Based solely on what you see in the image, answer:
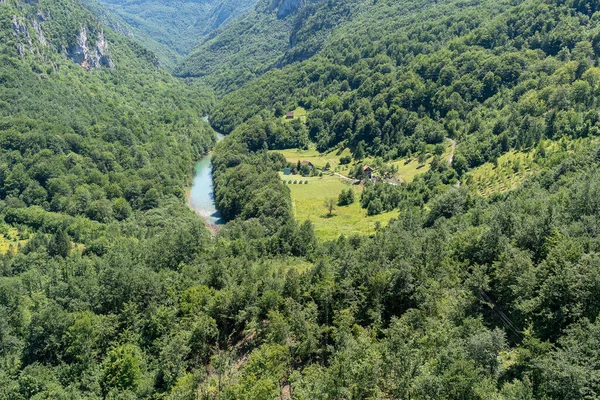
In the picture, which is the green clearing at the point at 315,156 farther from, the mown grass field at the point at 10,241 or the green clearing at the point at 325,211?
the mown grass field at the point at 10,241

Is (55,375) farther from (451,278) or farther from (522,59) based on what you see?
(522,59)

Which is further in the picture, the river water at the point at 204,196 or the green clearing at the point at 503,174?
the river water at the point at 204,196

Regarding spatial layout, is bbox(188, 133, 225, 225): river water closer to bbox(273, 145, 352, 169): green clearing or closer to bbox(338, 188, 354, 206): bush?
bbox(273, 145, 352, 169): green clearing

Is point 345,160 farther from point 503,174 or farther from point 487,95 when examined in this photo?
point 503,174

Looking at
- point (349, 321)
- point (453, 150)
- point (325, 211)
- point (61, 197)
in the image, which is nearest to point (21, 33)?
point (61, 197)

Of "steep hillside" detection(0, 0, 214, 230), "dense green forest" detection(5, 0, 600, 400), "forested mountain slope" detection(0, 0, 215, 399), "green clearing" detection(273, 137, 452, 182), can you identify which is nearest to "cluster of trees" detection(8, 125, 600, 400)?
"dense green forest" detection(5, 0, 600, 400)

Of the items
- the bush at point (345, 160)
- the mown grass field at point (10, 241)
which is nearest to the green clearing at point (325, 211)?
the bush at point (345, 160)
